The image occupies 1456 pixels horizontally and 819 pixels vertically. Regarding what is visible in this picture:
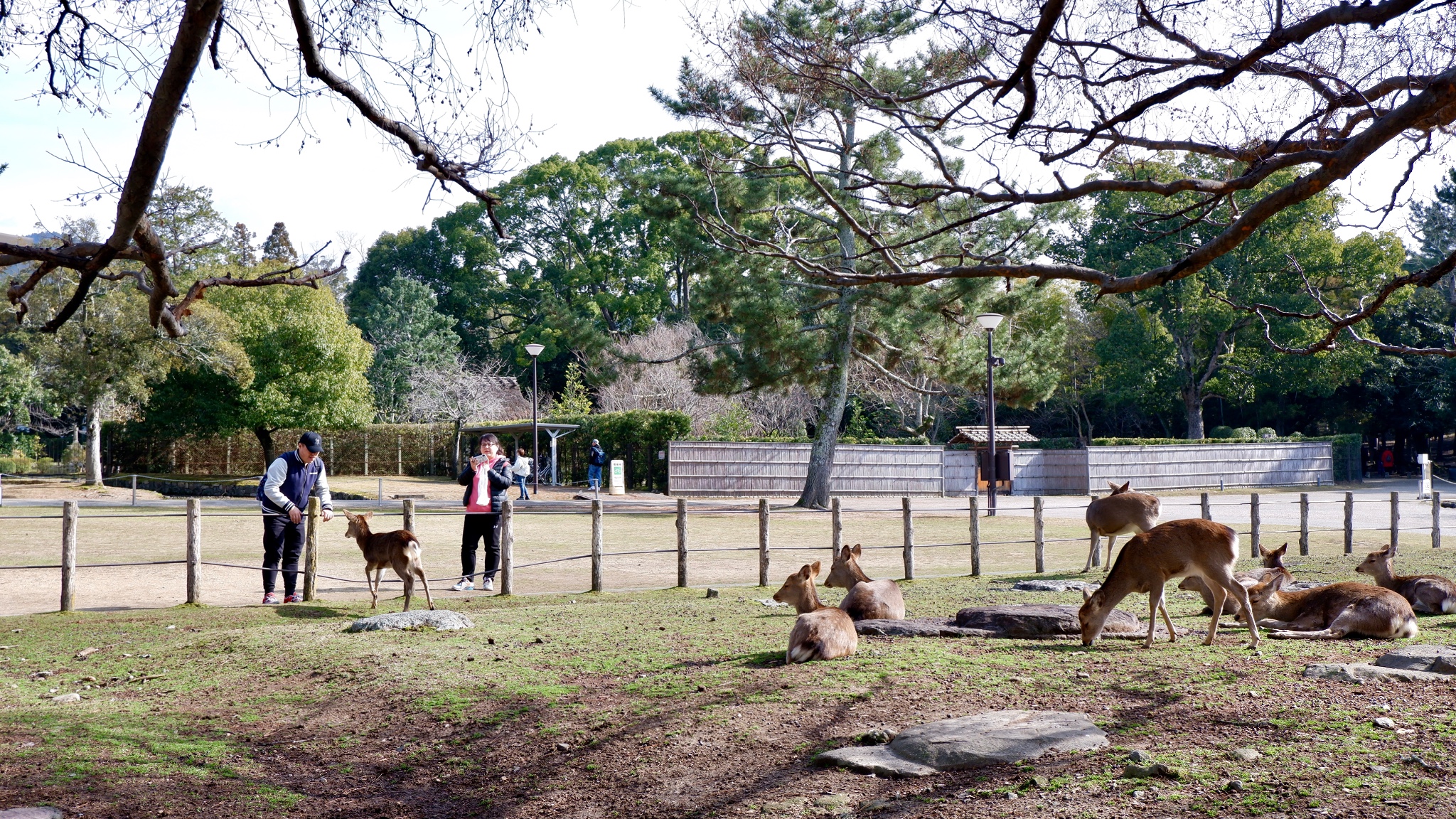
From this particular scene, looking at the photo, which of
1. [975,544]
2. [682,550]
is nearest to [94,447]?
[682,550]

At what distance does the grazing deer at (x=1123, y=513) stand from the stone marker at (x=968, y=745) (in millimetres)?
7868

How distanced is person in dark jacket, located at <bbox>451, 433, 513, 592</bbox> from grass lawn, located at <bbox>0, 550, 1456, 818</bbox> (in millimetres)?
3429

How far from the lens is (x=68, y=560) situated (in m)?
10.0

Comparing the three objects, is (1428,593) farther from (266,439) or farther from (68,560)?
(266,439)

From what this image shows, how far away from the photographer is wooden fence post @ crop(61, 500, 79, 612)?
9930 millimetres

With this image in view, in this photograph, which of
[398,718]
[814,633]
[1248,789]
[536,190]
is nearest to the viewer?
[1248,789]

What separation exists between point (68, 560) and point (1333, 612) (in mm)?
10130

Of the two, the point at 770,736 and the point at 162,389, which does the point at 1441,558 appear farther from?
the point at 162,389

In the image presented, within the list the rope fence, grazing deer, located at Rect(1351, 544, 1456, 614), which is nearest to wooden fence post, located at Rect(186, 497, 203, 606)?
the rope fence

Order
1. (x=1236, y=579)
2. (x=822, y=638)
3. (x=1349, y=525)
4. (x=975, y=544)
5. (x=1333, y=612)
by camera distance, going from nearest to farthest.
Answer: (x=822, y=638)
(x=1333, y=612)
(x=1236, y=579)
(x=975, y=544)
(x=1349, y=525)

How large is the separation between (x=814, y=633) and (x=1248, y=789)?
9.53 ft

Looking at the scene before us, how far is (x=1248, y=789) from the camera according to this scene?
12.6ft

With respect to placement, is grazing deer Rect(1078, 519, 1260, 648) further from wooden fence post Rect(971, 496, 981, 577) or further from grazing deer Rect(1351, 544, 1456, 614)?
wooden fence post Rect(971, 496, 981, 577)

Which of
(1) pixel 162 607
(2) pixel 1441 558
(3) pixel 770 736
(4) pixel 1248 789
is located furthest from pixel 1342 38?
(1) pixel 162 607
